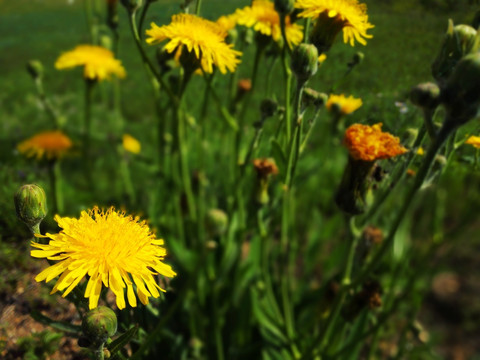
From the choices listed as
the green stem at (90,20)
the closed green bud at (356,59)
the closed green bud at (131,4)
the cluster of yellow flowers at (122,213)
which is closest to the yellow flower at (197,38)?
the cluster of yellow flowers at (122,213)

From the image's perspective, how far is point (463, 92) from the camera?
0.77m

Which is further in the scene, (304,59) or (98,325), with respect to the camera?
(304,59)

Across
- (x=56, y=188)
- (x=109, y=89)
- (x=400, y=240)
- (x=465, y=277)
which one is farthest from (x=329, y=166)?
(x=109, y=89)

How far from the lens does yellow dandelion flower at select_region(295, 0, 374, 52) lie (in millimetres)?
1019

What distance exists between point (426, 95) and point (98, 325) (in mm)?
697

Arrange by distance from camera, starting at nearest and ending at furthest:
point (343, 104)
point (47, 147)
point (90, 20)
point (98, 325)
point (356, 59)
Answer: point (98, 325)
point (356, 59)
point (343, 104)
point (47, 147)
point (90, 20)

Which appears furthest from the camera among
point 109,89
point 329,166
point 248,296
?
point 109,89

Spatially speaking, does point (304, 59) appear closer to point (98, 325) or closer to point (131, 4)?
point (131, 4)

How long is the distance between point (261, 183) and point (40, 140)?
3.27 ft

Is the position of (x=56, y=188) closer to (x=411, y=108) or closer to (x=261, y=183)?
(x=261, y=183)

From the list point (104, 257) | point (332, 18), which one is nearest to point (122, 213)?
point (104, 257)

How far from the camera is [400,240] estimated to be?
2.10 m

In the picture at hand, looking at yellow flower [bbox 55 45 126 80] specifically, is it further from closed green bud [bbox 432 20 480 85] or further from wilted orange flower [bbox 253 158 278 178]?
closed green bud [bbox 432 20 480 85]

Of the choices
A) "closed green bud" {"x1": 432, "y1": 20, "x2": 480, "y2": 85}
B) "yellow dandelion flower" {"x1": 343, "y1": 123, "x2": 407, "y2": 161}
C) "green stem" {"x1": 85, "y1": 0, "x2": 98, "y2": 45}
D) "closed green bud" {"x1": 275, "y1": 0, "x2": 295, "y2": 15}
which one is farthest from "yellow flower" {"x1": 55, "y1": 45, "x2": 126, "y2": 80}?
"closed green bud" {"x1": 432, "y1": 20, "x2": 480, "y2": 85}
